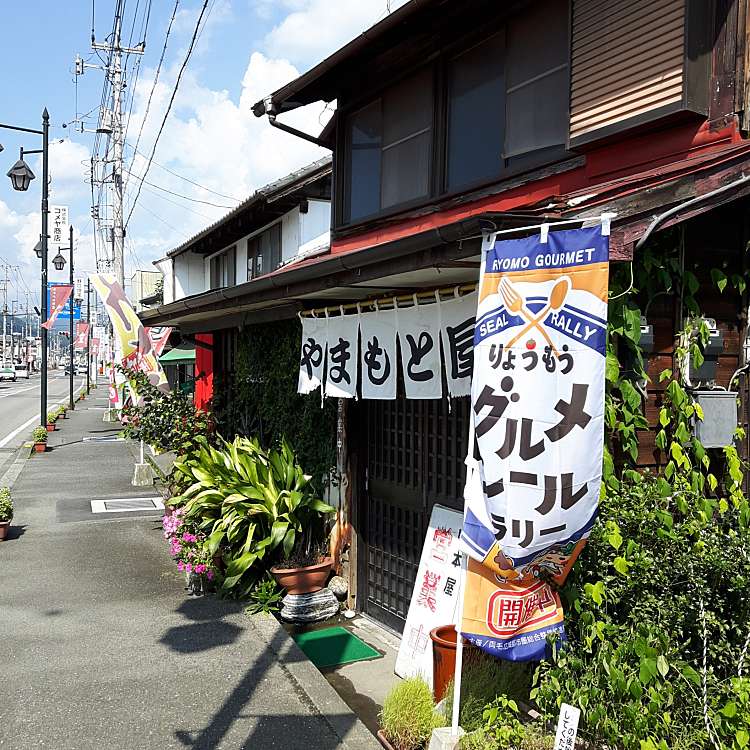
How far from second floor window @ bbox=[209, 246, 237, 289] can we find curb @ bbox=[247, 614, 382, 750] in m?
14.7

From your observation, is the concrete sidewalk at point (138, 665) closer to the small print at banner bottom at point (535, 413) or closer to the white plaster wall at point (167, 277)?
the small print at banner bottom at point (535, 413)

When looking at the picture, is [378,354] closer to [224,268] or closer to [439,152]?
[439,152]

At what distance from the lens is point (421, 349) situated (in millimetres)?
6445

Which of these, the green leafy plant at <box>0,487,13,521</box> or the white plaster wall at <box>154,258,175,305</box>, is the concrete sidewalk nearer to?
the green leafy plant at <box>0,487,13,521</box>

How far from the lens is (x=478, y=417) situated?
427cm

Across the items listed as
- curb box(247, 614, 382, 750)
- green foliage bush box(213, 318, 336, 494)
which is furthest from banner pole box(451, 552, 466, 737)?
green foliage bush box(213, 318, 336, 494)

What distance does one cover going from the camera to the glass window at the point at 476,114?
719 centimetres

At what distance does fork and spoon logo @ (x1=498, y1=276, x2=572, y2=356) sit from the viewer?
3949 millimetres

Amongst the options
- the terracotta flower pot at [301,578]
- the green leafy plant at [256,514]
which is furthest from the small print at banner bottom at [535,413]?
the green leafy plant at [256,514]

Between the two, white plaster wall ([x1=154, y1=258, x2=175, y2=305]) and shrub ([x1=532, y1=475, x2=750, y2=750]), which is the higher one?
white plaster wall ([x1=154, y1=258, x2=175, y2=305])

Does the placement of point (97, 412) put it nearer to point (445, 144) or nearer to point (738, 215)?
point (445, 144)

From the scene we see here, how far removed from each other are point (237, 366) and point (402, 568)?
5296mm

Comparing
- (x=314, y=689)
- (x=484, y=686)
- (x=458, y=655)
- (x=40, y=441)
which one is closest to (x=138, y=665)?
(x=314, y=689)

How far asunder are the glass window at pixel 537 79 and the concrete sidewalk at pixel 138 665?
5.21 meters
